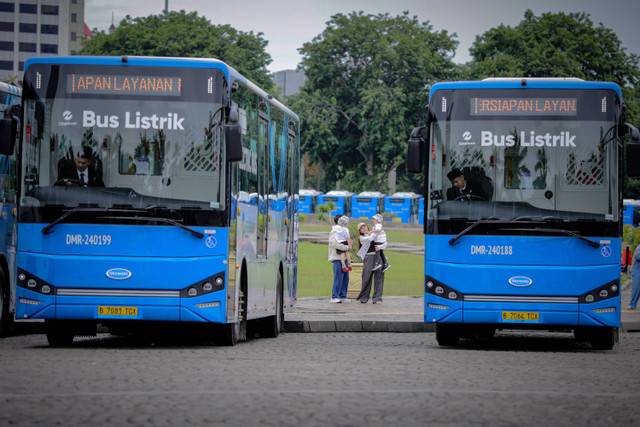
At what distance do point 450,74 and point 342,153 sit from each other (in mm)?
Answer: 9211

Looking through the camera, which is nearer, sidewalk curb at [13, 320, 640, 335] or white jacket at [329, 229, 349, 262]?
sidewalk curb at [13, 320, 640, 335]

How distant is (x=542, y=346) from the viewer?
16.5 metres

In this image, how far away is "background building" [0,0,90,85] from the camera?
151 metres

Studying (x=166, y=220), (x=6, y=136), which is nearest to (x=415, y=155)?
(x=166, y=220)

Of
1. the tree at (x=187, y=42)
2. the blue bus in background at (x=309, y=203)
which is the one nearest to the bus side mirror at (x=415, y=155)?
the tree at (x=187, y=42)

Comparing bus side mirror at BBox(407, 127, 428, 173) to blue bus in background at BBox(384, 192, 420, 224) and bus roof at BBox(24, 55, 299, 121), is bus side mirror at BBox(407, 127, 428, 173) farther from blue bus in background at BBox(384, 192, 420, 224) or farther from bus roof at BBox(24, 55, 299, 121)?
blue bus in background at BBox(384, 192, 420, 224)

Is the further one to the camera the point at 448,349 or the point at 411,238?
the point at 411,238

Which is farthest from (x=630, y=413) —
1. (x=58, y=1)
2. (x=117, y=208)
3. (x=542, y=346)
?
(x=58, y=1)

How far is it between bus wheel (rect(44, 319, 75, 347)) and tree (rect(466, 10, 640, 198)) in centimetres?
6117

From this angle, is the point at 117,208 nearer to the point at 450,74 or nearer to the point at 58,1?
the point at 450,74

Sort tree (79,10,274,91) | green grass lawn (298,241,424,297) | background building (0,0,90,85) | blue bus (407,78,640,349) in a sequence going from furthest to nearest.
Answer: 1. background building (0,0,90,85)
2. tree (79,10,274,91)
3. green grass lawn (298,241,424,297)
4. blue bus (407,78,640,349)

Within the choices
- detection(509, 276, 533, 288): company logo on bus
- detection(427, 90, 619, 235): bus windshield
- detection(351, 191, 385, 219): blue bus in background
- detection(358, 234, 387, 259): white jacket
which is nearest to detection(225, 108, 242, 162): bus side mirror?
detection(427, 90, 619, 235): bus windshield

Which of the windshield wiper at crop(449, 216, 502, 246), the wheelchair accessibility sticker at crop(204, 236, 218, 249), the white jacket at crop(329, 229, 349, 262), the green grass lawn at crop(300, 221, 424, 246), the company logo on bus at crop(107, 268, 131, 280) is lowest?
the green grass lawn at crop(300, 221, 424, 246)

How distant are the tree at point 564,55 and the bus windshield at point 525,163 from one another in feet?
195
